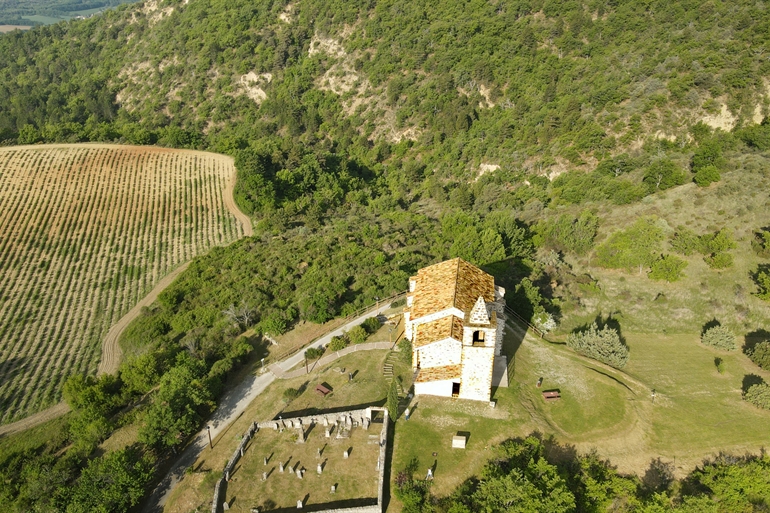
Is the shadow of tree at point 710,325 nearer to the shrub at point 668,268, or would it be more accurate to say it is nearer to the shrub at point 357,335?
the shrub at point 668,268

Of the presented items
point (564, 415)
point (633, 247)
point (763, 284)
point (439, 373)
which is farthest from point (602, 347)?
point (763, 284)

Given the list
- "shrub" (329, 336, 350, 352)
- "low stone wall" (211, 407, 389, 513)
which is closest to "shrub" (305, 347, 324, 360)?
"shrub" (329, 336, 350, 352)

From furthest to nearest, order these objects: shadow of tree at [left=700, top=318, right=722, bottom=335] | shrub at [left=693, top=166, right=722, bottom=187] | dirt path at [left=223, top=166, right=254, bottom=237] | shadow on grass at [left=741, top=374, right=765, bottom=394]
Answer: dirt path at [left=223, top=166, right=254, bottom=237], shrub at [left=693, top=166, right=722, bottom=187], shadow of tree at [left=700, top=318, right=722, bottom=335], shadow on grass at [left=741, top=374, right=765, bottom=394]

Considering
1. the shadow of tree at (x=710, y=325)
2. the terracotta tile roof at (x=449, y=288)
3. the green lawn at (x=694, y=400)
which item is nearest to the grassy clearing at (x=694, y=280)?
the shadow of tree at (x=710, y=325)

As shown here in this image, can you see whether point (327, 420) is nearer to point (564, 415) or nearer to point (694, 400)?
point (564, 415)

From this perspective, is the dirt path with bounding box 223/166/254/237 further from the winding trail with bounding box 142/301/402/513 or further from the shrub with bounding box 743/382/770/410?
the shrub with bounding box 743/382/770/410

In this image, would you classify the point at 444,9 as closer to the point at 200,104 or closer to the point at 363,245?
the point at 200,104
